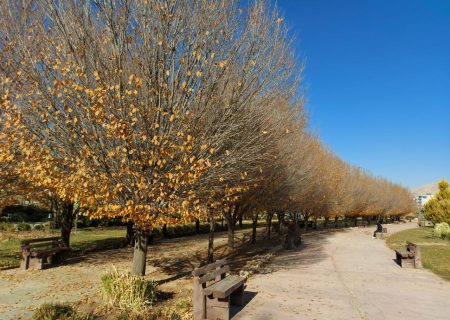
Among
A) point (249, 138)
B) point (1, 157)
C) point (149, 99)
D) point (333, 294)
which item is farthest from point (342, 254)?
point (1, 157)

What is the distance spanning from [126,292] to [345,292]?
17.7ft

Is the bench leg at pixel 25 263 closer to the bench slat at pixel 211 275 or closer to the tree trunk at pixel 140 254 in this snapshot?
A: the tree trunk at pixel 140 254

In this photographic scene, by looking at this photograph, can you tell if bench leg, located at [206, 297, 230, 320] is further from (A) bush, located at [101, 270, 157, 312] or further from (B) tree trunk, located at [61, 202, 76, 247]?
(B) tree trunk, located at [61, 202, 76, 247]

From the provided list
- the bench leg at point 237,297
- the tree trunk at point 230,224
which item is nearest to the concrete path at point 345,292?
the bench leg at point 237,297

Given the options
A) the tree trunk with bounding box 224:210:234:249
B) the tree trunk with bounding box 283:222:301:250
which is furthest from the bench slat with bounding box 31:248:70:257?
the tree trunk with bounding box 283:222:301:250

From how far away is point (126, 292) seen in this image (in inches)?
298

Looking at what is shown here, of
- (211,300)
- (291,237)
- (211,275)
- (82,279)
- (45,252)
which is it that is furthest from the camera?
(291,237)

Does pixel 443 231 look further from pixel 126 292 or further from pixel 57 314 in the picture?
pixel 57 314

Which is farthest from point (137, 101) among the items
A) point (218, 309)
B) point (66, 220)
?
point (66, 220)

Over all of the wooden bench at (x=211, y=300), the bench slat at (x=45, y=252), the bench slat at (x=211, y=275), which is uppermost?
the bench slat at (x=45, y=252)

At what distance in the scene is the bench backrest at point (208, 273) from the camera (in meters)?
7.11

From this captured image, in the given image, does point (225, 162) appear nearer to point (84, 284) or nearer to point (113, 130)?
point (113, 130)

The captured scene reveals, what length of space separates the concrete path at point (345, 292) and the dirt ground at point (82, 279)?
2089 mm

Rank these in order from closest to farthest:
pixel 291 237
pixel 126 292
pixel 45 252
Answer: pixel 126 292 → pixel 45 252 → pixel 291 237
